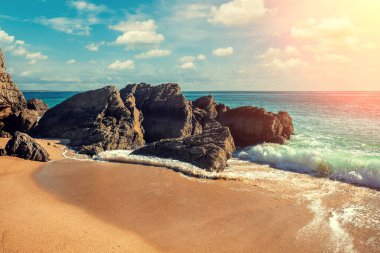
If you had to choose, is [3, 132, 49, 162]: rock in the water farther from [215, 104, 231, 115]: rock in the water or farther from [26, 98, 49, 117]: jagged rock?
[26, 98, 49, 117]: jagged rock

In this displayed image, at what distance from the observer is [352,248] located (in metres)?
10.9

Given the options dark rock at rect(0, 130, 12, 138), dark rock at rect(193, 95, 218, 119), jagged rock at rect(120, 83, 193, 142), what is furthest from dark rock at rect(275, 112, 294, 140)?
dark rock at rect(0, 130, 12, 138)

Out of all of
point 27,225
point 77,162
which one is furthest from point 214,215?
point 77,162

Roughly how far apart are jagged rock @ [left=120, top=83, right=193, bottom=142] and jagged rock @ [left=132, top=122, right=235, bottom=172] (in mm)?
6193

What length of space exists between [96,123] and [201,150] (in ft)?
35.0

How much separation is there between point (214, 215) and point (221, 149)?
26.9 ft

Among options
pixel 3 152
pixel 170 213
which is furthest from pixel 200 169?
pixel 3 152

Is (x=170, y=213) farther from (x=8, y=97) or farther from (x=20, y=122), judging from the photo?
(x=8, y=97)

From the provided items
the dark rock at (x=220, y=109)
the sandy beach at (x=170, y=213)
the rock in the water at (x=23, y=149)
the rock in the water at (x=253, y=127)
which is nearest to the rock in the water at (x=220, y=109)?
the dark rock at (x=220, y=109)

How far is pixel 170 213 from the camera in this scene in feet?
42.5

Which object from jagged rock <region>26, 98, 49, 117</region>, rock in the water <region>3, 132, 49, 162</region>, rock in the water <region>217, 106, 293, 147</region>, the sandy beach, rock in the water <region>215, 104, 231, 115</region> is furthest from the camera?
jagged rock <region>26, 98, 49, 117</region>

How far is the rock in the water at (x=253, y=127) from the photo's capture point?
30.8 m

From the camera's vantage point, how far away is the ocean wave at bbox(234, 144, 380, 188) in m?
18.9

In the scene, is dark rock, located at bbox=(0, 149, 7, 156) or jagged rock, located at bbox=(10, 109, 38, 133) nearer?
dark rock, located at bbox=(0, 149, 7, 156)
